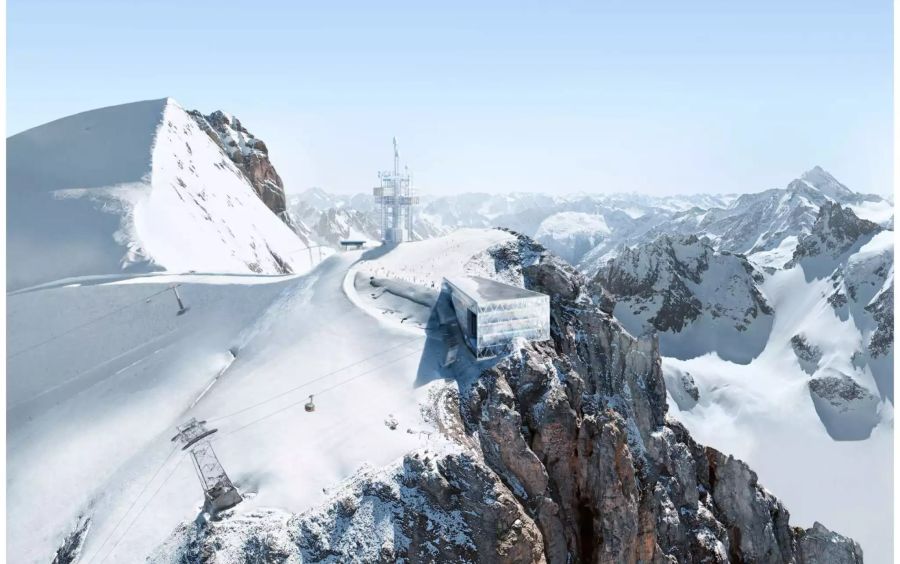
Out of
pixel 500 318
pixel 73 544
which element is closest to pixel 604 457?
pixel 500 318

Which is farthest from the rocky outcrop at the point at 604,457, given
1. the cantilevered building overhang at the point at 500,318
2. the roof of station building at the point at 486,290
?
the roof of station building at the point at 486,290

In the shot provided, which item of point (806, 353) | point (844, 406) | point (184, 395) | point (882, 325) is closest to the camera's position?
point (184, 395)

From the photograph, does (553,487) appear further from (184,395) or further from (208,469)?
(184,395)

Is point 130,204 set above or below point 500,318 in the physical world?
above

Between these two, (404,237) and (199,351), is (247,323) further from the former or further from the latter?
(404,237)

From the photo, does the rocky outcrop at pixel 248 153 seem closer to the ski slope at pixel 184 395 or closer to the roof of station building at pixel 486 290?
the ski slope at pixel 184 395

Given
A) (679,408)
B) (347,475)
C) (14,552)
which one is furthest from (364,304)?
(679,408)

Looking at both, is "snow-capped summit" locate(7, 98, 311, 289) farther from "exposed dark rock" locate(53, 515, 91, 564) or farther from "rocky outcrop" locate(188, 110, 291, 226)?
"exposed dark rock" locate(53, 515, 91, 564)
